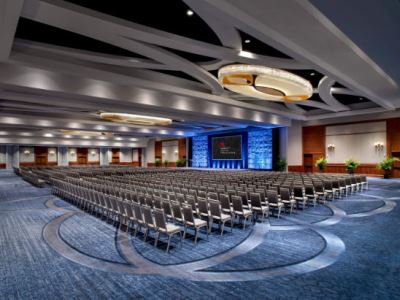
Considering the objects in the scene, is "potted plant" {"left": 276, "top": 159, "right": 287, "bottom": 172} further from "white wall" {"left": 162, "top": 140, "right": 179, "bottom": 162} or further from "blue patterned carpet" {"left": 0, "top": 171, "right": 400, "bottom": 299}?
"white wall" {"left": 162, "top": 140, "right": 179, "bottom": 162}

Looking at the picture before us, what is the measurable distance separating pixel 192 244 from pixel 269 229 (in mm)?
2070

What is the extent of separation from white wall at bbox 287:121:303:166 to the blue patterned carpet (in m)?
17.4

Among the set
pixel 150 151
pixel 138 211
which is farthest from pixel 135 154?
pixel 138 211

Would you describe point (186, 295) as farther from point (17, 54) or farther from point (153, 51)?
point (17, 54)

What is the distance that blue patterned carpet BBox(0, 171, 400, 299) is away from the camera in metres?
3.36

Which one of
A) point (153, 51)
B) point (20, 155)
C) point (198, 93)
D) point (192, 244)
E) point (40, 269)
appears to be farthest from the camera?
point (20, 155)

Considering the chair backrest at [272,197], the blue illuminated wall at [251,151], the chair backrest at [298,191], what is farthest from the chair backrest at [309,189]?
the blue illuminated wall at [251,151]

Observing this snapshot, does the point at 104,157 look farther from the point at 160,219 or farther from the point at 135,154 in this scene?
the point at 160,219

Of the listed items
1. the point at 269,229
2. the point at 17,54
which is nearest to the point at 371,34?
the point at 269,229

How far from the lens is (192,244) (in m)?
5.17

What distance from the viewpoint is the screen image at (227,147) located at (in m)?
28.9

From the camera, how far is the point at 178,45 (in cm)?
733

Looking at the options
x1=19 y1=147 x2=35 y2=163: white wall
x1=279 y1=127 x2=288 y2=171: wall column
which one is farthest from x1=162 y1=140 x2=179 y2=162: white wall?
x1=19 y1=147 x2=35 y2=163: white wall

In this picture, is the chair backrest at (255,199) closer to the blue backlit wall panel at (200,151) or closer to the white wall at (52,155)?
the blue backlit wall panel at (200,151)
